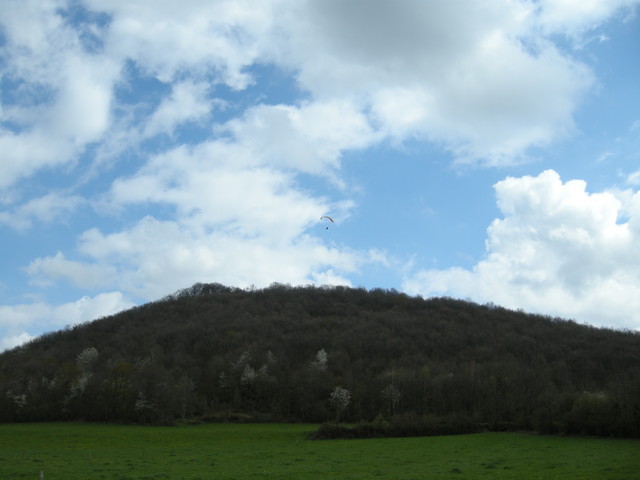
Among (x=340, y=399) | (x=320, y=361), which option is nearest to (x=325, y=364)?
(x=320, y=361)

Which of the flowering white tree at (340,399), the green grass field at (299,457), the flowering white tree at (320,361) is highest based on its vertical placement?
the flowering white tree at (320,361)

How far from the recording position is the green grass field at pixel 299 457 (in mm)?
31734

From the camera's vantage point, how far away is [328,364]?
124 m

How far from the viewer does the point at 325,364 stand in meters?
120

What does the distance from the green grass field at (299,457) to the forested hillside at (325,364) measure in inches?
561

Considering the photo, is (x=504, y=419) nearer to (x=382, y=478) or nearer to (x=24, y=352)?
(x=382, y=478)

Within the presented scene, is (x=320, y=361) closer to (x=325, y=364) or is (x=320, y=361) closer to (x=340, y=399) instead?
(x=325, y=364)

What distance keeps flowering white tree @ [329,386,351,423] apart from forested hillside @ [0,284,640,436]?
101 cm

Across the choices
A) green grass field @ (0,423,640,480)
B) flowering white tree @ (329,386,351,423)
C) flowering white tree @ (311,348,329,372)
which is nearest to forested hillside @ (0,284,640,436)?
flowering white tree @ (311,348,329,372)

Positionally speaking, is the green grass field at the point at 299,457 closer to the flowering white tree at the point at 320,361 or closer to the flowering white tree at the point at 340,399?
the flowering white tree at the point at 340,399

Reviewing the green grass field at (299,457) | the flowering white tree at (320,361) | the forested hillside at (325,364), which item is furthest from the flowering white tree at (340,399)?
the green grass field at (299,457)

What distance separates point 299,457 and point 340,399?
2097 inches

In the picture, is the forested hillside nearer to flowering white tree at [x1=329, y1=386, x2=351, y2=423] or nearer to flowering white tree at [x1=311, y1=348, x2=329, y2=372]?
flowering white tree at [x1=311, y1=348, x2=329, y2=372]

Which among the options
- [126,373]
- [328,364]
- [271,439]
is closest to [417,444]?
[271,439]
